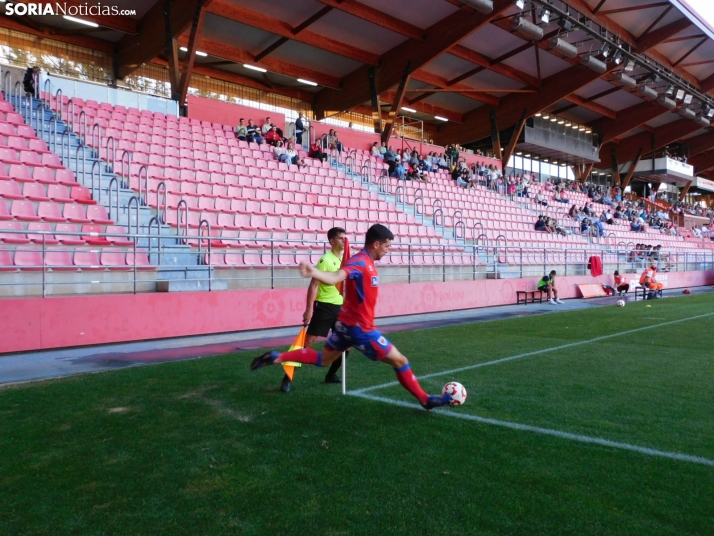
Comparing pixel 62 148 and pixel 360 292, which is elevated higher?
pixel 62 148

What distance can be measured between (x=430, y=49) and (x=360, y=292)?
22061 millimetres

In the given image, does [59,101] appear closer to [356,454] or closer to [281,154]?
[281,154]

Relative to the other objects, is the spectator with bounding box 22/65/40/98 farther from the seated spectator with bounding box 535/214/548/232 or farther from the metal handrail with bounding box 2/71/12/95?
the seated spectator with bounding box 535/214/548/232

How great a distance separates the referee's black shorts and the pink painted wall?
16689 mm

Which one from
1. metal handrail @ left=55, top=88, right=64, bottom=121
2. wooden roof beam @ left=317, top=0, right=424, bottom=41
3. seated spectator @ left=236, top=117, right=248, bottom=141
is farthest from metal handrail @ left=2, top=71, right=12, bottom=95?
wooden roof beam @ left=317, top=0, right=424, bottom=41

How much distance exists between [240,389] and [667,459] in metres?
4.18

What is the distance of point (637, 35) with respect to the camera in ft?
95.9

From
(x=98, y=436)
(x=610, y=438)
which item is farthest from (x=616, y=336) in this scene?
(x=98, y=436)

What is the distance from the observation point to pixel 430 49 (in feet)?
80.3

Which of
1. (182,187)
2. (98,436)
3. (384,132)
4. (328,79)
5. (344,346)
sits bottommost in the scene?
(98,436)

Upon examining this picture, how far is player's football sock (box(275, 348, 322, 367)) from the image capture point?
5516 millimetres

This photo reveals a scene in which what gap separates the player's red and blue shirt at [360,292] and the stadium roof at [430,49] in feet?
56.1

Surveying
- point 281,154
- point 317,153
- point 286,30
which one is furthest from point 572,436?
point 286,30

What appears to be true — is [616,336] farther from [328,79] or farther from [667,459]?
[328,79]
